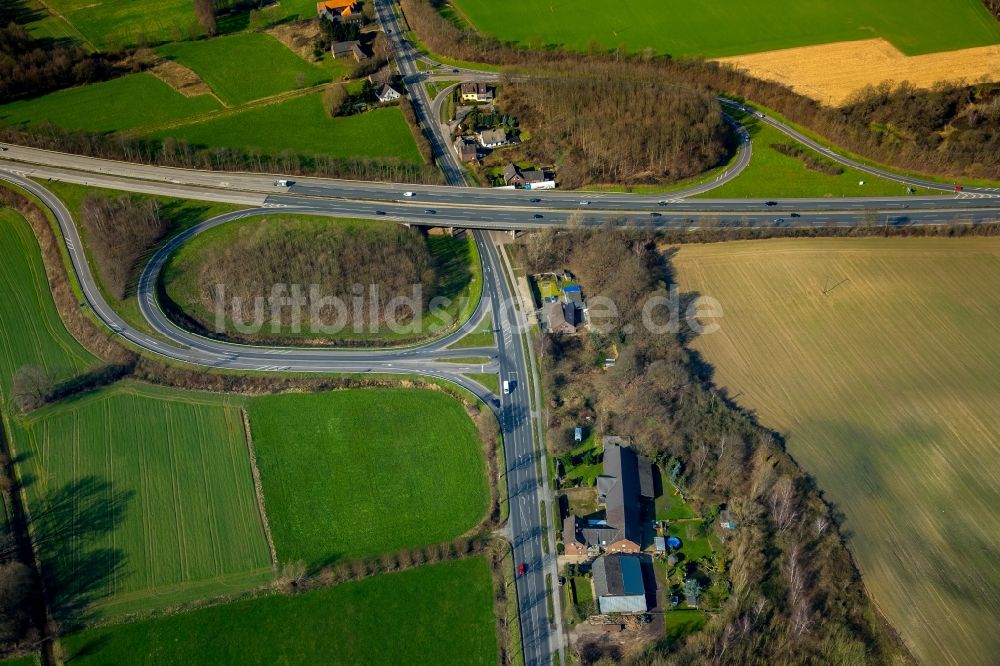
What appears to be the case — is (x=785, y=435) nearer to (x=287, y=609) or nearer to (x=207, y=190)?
(x=287, y=609)

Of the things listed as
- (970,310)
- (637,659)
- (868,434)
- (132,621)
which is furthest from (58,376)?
(970,310)

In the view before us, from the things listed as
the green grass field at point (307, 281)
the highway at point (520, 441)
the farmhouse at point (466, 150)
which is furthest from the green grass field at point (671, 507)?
the farmhouse at point (466, 150)

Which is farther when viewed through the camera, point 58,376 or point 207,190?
point 207,190

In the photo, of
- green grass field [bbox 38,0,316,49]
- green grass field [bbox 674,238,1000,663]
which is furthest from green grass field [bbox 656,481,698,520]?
green grass field [bbox 38,0,316,49]

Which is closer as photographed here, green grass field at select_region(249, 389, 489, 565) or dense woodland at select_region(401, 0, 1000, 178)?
green grass field at select_region(249, 389, 489, 565)

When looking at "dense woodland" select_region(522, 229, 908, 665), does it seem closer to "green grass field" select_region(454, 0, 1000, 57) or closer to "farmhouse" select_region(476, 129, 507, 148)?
"farmhouse" select_region(476, 129, 507, 148)

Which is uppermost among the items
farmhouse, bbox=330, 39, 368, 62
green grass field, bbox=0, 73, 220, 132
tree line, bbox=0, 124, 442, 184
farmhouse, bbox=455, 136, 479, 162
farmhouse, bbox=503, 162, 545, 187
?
farmhouse, bbox=330, 39, 368, 62

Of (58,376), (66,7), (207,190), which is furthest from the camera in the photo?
(66,7)
